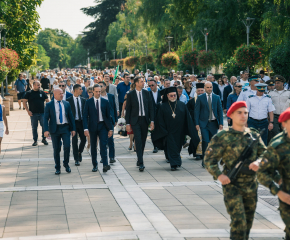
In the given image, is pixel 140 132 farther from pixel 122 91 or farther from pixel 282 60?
pixel 282 60

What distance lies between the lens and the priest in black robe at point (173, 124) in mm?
9812

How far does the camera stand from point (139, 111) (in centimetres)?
987

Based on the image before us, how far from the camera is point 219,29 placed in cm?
2994

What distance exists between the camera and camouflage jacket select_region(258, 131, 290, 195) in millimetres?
4031

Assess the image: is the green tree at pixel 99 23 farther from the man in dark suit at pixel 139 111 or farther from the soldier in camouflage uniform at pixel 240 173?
the soldier in camouflage uniform at pixel 240 173

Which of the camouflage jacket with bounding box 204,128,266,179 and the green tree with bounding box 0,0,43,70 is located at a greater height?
the green tree with bounding box 0,0,43,70

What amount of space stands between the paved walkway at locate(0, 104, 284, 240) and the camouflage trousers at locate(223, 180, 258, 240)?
97 centimetres

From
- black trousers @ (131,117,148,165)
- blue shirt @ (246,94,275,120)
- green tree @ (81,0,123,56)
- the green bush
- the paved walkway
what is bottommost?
the paved walkway

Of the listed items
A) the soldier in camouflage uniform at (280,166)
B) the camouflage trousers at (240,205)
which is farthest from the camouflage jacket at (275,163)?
the camouflage trousers at (240,205)

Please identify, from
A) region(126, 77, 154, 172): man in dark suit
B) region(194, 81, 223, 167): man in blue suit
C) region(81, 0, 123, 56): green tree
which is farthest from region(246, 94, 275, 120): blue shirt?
region(81, 0, 123, 56): green tree

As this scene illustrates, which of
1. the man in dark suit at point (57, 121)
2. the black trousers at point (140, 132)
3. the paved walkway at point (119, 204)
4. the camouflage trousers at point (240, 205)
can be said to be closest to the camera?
the camouflage trousers at point (240, 205)

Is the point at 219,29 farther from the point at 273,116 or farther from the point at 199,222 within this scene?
the point at 199,222

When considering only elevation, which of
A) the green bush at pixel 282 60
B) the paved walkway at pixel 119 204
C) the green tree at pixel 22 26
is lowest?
the paved walkway at pixel 119 204

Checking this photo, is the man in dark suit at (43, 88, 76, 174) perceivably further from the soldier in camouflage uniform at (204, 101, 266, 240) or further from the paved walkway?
the soldier in camouflage uniform at (204, 101, 266, 240)
